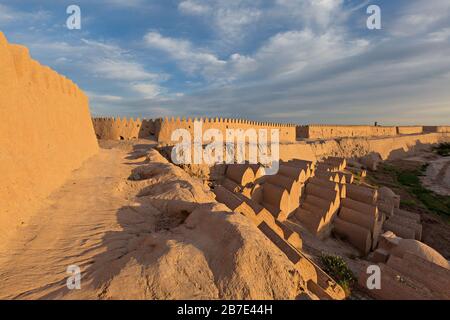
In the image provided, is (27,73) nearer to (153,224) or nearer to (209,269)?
(153,224)

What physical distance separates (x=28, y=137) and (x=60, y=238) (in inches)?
104

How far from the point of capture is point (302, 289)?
10.3 ft

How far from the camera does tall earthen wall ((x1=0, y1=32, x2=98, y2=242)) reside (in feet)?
13.4

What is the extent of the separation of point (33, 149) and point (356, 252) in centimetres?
1111

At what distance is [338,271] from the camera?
21.2 feet

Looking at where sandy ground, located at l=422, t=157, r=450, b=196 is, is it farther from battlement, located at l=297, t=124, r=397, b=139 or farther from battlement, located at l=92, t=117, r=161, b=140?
battlement, located at l=92, t=117, r=161, b=140

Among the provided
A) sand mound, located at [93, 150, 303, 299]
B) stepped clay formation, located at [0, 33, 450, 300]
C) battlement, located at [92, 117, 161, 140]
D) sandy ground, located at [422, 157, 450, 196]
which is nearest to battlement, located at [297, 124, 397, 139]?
sandy ground, located at [422, 157, 450, 196]

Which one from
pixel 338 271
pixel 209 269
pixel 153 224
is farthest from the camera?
pixel 338 271

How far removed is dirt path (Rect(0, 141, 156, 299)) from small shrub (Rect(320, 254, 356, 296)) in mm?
5503

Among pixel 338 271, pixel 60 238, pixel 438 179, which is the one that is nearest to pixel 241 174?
pixel 338 271

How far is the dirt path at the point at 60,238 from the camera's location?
285 centimetres

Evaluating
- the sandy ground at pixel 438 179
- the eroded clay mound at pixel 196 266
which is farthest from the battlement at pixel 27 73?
the sandy ground at pixel 438 179
